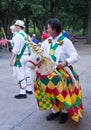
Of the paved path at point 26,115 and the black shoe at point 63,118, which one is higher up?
the black shoe at point 63,118

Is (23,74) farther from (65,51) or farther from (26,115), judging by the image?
(65,51)

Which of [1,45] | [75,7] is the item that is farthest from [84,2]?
[1,45]

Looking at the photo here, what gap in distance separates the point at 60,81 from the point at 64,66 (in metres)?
0.27

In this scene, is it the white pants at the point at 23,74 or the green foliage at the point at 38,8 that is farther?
the green foliage at the point at 38,8

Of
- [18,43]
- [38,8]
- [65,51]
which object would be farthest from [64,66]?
[38,8]

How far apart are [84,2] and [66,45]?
104 ft

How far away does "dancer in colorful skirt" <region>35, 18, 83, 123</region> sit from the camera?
5.18 meters

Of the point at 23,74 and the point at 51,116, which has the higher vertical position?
the point at 23,74

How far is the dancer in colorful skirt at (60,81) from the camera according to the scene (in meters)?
5.18

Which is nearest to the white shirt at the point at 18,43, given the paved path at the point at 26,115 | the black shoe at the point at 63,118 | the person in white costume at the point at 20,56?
the person in white costume at the point at 20,56

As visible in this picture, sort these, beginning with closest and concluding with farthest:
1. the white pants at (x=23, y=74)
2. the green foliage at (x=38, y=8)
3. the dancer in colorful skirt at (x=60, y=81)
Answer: the dancer in colorful skirt at (x=60, y=81) → the white pants at (x=23, y=74) → the green foliage at (x=38, y=8)

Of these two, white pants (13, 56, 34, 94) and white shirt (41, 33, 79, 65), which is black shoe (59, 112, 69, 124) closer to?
white shirt (41, 33, 79, 65)

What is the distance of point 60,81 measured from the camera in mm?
5203

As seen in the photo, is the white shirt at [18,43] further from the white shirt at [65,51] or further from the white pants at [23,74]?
the white shirt at [65,51]
